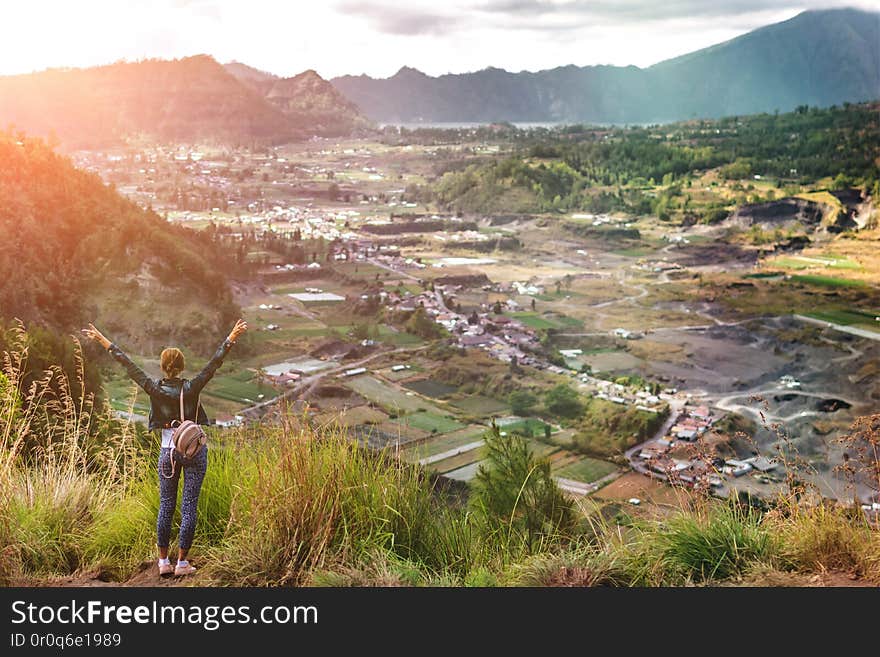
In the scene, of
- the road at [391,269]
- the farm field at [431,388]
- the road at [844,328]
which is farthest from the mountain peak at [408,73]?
the road at [844,328]

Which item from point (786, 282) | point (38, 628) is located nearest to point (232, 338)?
point (38, 628)

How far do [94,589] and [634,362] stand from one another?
5.62 metres

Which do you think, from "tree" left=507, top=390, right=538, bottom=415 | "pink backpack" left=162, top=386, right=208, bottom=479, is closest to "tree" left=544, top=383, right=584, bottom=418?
Answer: "tree" left=507, top=390, right=538, bottom=415

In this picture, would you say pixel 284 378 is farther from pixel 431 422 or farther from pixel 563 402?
pixel 563 402

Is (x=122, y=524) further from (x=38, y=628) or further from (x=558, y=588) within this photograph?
(x=558, y=588)

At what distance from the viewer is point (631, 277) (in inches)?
319

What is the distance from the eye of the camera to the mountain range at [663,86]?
8.13 meters

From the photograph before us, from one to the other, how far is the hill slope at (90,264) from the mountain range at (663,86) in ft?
9.44

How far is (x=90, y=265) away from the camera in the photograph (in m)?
6.11

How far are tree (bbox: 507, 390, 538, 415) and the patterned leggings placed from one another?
4344 millimetres

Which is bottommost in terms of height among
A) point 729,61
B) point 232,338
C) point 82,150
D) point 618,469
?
point 618,469

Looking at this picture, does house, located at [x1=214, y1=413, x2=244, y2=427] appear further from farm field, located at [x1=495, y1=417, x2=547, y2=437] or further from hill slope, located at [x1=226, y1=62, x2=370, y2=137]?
hill slope, located at [x1=226, y1=62, x2=370, y2=137]

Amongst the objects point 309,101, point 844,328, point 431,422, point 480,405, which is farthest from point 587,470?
point 309,101

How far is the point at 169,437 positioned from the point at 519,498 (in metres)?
2.34
